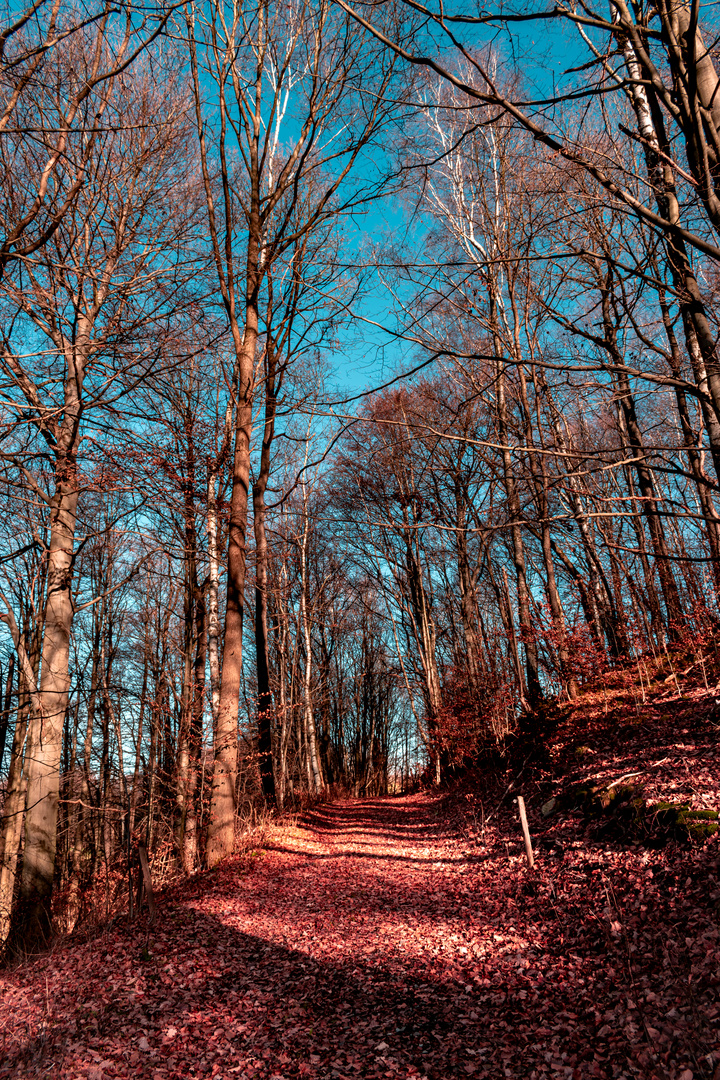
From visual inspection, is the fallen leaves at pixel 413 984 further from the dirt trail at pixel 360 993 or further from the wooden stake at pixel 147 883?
the wooden stake at pixel 147 883

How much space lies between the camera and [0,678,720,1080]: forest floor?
3479 millimetres

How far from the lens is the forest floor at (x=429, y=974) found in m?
3.48

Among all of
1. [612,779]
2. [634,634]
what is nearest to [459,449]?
[634,634]

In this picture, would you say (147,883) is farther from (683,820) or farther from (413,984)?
(683,820)

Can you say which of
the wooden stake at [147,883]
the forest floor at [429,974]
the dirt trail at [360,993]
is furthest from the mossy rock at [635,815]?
the wooden stake at [147,883]

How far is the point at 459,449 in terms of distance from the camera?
1585 centimetres

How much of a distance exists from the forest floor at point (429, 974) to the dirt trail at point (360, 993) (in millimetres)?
17

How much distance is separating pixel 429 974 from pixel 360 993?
58 cm

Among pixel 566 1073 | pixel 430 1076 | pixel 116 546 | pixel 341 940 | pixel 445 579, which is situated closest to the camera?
pixel 566 1073

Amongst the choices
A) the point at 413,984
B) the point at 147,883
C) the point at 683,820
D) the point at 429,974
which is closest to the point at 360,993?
the point at 413,984

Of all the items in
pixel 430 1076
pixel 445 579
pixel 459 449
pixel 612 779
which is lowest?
pixel 430 1076

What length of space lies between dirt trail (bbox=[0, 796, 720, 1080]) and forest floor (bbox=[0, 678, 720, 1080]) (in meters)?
0.02

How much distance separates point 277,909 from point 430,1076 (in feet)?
11.2

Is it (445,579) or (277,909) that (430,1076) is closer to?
(277,909)
